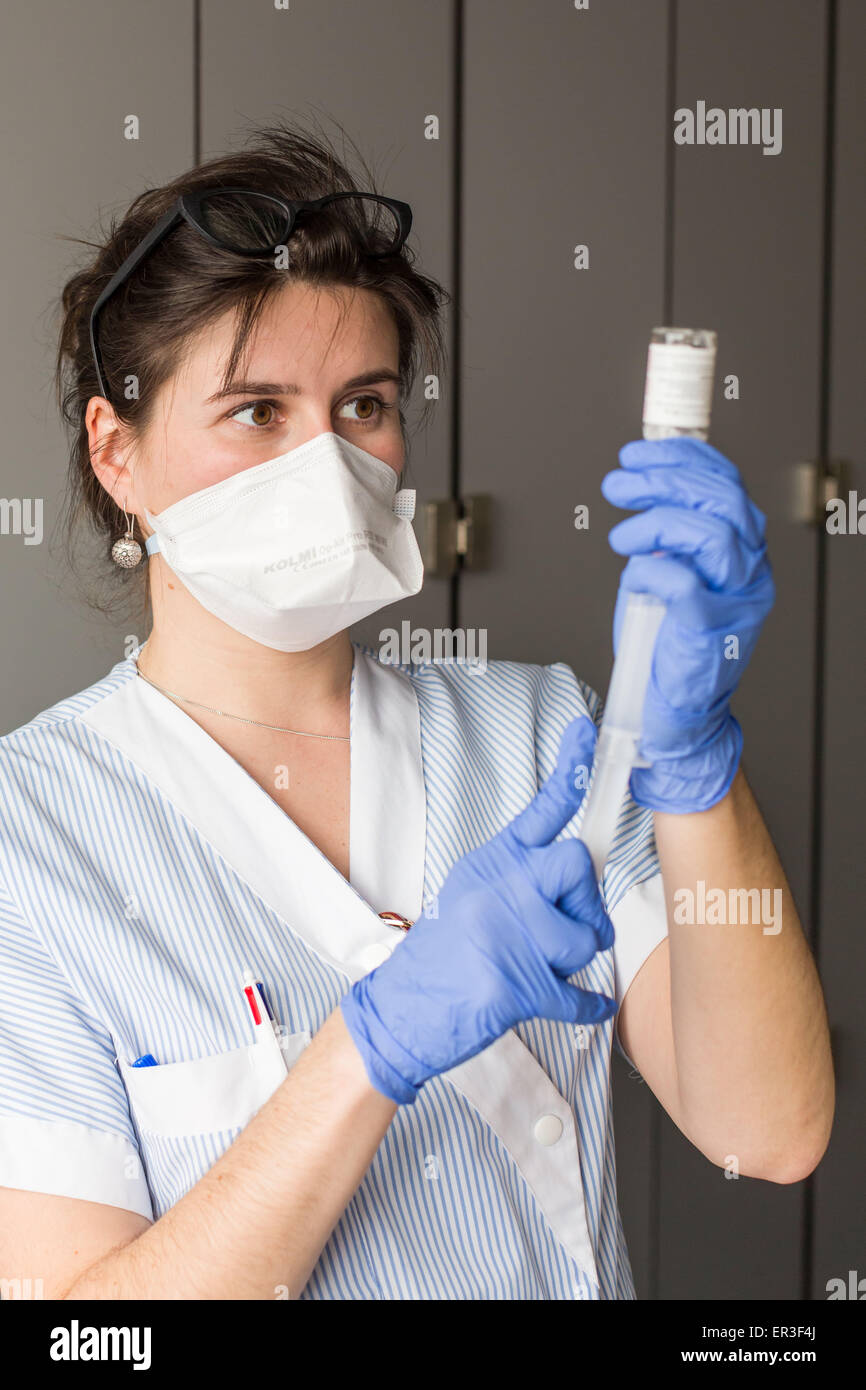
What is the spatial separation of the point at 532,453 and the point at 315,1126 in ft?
3.98

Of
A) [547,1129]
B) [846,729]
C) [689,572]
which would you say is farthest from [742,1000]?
[846,729]

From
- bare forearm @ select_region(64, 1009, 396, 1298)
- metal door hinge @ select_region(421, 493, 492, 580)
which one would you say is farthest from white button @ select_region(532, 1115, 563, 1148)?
metal door hinge @ select_region(421, 493, 492, 580)

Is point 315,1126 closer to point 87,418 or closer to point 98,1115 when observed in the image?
point 98,1115

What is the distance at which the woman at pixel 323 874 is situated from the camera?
93cm

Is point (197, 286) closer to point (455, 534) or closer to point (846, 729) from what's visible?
point (455, 534)

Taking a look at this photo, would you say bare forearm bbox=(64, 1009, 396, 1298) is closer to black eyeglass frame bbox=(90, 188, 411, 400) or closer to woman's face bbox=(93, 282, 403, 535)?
woman's face bbox=(93, 282, 403, 535)

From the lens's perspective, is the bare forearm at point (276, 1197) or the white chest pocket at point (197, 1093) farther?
the white chest pocket at point (197, 1093)

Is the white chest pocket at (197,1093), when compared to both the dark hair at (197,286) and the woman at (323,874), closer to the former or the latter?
the woman at (323,874)

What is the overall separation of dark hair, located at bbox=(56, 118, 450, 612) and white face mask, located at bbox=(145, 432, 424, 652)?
11cm

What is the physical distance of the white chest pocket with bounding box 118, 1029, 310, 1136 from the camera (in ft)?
3.43

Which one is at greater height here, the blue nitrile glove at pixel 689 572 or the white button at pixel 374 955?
Result: the blue nitrile glove at pixel 689 572

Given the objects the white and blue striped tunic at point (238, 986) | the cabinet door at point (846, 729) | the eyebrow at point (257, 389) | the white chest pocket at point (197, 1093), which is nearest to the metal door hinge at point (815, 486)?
the cabinet door at point (846, 729)

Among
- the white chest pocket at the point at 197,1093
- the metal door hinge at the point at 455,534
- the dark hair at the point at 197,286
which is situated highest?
the dark hair at the point at 197,286

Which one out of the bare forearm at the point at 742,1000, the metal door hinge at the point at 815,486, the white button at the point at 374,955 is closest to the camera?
the bare forearm at the point at 742,1000
